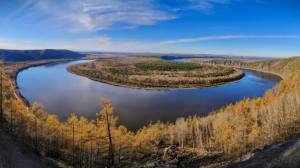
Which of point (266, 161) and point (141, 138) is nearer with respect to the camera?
point (266, 161)

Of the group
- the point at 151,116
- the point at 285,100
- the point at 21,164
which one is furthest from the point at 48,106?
the point at 285,100

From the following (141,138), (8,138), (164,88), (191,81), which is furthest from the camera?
(191,81)

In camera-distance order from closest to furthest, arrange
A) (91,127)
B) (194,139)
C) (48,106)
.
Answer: (91,127) → (194,139) → (48,106)

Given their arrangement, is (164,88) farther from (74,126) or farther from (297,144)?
(297,144)

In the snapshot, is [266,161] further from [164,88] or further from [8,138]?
[164,88]

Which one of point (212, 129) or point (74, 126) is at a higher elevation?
point (74, 126)

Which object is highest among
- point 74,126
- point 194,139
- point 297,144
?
point 297,144
